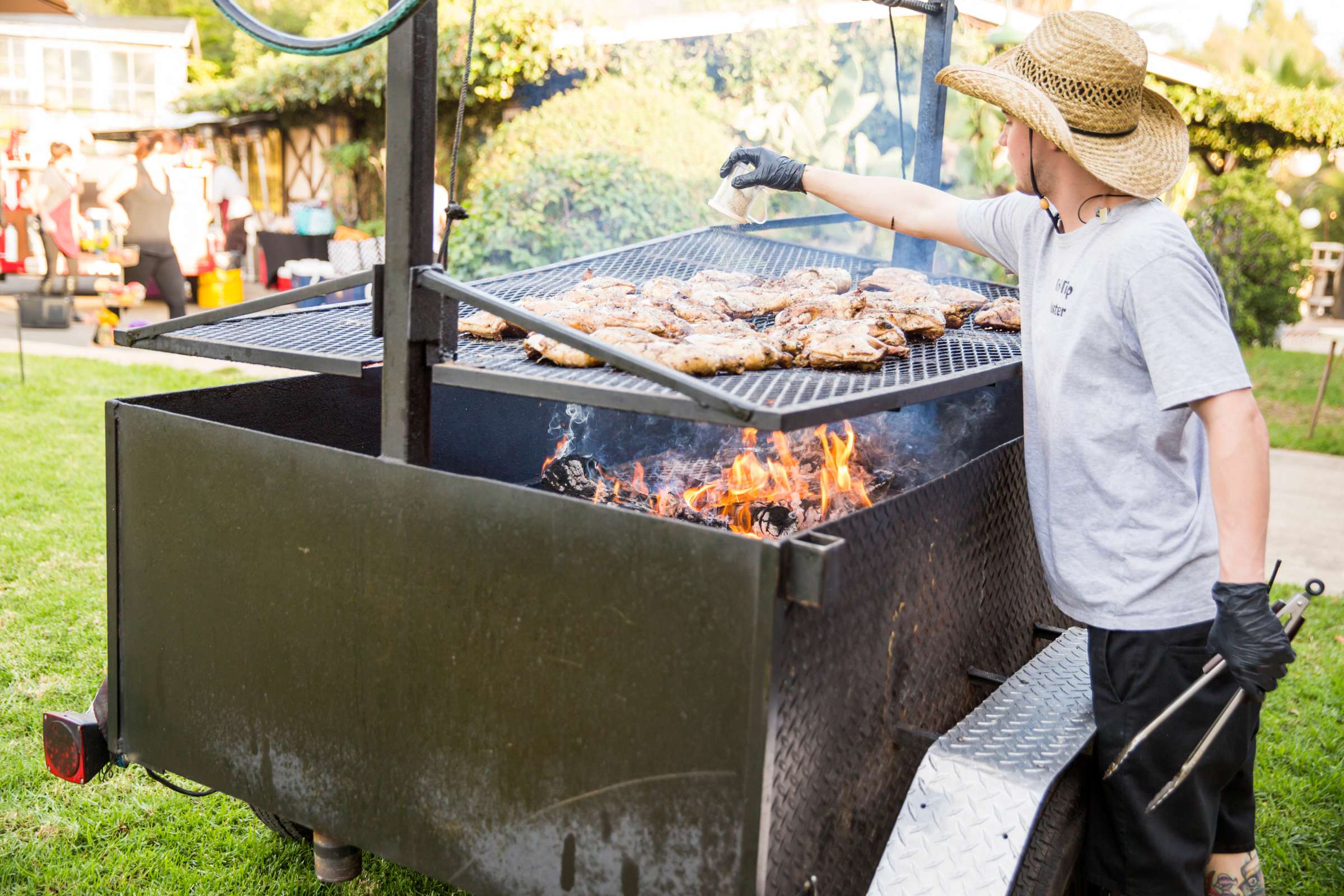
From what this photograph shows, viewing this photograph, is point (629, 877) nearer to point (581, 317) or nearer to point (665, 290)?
point (581, 317)

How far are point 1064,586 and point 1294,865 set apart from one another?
61.0 inches

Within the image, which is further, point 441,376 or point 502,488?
point 441,376

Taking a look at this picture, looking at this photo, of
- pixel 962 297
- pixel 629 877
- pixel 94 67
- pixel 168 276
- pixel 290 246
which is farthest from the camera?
pixel 94 67

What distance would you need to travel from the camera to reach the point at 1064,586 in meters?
Result: 2.16

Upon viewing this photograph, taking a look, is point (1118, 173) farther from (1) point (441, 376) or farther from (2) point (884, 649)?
(1) point (441, 376)

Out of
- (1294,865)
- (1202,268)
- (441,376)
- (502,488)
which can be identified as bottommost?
(1294,865)

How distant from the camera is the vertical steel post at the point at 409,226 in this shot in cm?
172

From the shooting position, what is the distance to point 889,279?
3.15 m

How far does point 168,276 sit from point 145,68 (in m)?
14.9

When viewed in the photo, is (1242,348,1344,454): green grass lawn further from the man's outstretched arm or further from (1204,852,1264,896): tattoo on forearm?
(1204,852,1264,896): tattoo on forearm

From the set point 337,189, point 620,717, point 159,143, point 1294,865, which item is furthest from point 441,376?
point 337,189

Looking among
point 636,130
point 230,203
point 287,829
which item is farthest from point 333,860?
point 230,203

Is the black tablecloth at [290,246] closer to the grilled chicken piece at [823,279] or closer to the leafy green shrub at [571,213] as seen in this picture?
the leafy green shrub at [571,213]

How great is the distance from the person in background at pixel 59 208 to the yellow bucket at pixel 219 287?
1413mm
